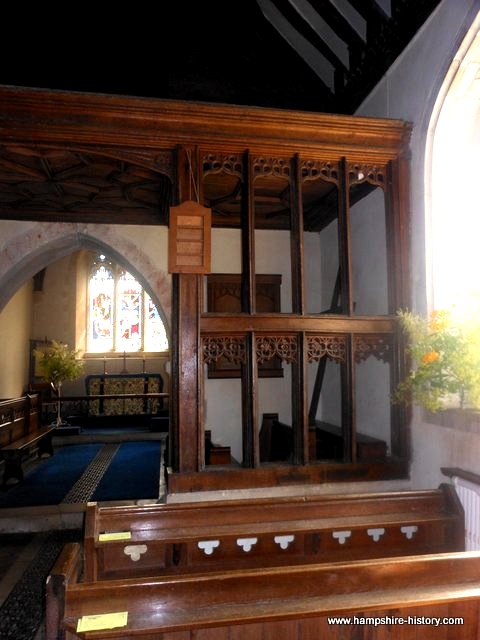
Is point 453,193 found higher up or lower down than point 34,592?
higher up

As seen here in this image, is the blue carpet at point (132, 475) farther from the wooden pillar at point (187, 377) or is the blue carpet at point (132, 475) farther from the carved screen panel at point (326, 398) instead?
the wooden pillar at point (187, 377)

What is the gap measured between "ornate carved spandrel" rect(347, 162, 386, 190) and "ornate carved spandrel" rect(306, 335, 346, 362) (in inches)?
45.2

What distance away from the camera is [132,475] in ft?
20.9

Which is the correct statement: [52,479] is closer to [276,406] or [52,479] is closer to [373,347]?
[276,406]

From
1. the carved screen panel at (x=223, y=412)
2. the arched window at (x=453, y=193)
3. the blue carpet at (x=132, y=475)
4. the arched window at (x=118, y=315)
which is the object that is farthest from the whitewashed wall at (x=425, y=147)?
the arched window at (x=118, y=315)

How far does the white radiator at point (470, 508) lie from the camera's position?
8.40ft

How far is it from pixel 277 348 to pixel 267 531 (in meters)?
1.35

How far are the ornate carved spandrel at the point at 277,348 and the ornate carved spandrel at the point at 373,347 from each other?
0.45 meters

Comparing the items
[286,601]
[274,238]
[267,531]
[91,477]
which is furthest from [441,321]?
[91,477]

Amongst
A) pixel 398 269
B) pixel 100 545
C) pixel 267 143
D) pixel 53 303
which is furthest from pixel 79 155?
pixel 53 303

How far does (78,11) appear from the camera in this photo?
17.6 feet

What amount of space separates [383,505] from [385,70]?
333 centimetres

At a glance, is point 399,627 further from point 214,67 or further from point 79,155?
point 214,67

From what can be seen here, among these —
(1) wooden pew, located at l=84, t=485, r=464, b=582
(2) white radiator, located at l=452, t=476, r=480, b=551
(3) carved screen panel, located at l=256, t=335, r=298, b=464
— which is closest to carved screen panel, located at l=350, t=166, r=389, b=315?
(3) carved screen panel, located at l=256, t=335, r=298, b=464
